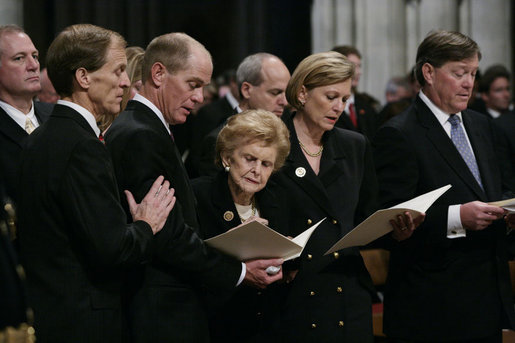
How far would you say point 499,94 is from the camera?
8.38 metres

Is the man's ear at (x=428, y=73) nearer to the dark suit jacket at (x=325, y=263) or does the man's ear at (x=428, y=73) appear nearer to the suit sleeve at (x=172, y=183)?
the dark suit jacket at (x=325, y=263)

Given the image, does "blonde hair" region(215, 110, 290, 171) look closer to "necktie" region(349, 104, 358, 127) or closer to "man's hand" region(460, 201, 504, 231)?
"man's hand" region(460, 201, 504, 231)

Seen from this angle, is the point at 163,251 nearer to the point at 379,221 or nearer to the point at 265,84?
the point at 379,221

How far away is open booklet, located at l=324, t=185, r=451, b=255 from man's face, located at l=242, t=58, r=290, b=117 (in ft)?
5.82

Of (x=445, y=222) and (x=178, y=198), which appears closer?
(x=178, y=198)

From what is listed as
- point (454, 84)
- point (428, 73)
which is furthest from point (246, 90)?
point (454, 84)

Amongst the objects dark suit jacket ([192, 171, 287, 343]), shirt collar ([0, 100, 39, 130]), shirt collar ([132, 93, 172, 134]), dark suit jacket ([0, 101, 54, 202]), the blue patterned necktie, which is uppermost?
shirt collar ([132, 93, 172, 134])

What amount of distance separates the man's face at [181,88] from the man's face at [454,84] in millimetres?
1375

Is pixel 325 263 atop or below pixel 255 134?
below

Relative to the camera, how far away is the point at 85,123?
9.42ft

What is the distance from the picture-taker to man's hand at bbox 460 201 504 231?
3.67 m

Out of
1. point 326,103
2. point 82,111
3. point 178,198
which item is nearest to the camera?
point 82,111

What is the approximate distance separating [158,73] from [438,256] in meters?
1.66

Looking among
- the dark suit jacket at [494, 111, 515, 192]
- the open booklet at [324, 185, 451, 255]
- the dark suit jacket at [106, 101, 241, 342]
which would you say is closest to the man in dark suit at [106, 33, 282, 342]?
the dark suit jacket at [106, 101, 241, 342]
